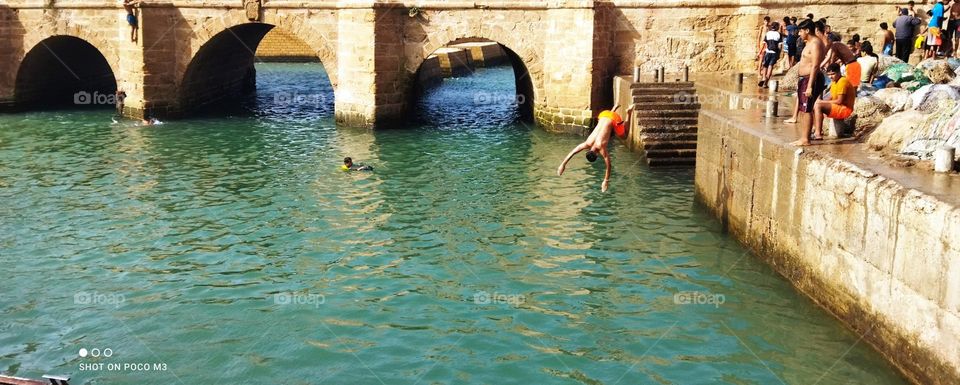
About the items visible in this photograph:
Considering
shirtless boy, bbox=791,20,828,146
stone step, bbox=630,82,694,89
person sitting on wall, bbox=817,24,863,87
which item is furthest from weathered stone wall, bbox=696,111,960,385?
stone step, bbox=630,82,694,89

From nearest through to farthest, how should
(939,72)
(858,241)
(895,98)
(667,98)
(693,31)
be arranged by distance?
(858,241), (895,98), (939,72), (667,98), (693,31)

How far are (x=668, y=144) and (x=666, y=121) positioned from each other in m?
0.96

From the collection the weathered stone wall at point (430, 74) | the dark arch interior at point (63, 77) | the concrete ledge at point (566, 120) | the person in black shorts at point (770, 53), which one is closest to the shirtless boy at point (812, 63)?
the person in black shorts at point (770, 53)

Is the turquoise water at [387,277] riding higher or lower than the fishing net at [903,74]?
lower

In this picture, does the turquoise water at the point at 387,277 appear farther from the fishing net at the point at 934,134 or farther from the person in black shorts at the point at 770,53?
the person in black shorts at the point at 770,53

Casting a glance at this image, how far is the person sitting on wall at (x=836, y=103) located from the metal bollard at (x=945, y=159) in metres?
2.75

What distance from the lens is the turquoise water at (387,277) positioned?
12.2 meters

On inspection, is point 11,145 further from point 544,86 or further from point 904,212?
point 904,212

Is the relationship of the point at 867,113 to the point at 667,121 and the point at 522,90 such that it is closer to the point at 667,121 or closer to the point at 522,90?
the point at 667,121

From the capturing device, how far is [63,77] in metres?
37.0

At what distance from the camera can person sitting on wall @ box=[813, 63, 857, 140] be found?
1479cm

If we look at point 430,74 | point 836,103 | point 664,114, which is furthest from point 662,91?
point 430,74

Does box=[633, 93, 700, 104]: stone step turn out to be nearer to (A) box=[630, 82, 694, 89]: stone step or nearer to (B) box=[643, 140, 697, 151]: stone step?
(A) box=[630, 82, 694, 89]: stone step

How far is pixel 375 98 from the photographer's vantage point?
29.7 meters
